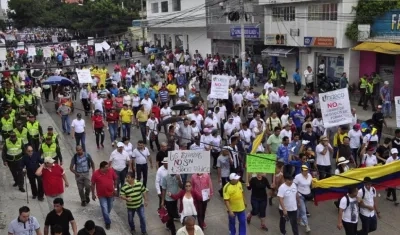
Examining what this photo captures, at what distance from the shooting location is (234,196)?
28.6 feet

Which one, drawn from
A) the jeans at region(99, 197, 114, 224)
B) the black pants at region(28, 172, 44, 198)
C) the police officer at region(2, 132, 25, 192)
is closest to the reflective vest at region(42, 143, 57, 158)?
the black pants at region(28, 172, 44, 198)

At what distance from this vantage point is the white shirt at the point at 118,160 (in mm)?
10867

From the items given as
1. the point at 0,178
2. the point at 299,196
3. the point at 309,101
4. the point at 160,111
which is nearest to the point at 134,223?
the point at 299,196

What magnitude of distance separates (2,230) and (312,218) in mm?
6153

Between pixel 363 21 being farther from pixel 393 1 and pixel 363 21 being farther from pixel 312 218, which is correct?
pixel 312 218

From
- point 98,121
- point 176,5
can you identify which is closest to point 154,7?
point 176,5

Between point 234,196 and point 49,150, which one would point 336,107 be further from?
point 49,150

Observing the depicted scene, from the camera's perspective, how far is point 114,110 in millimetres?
16031

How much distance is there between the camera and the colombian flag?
968cm

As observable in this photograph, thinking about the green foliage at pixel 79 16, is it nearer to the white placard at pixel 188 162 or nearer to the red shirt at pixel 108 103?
the red shirt at pixel 108 103

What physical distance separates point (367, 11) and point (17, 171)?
16.9 m

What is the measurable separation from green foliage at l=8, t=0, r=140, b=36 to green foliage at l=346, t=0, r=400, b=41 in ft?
123

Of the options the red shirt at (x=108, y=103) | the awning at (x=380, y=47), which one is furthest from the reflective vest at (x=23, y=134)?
the awning at (x=380, y=47)

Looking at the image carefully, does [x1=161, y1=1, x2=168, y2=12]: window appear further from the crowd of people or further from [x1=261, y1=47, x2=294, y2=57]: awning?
the crowd of people
